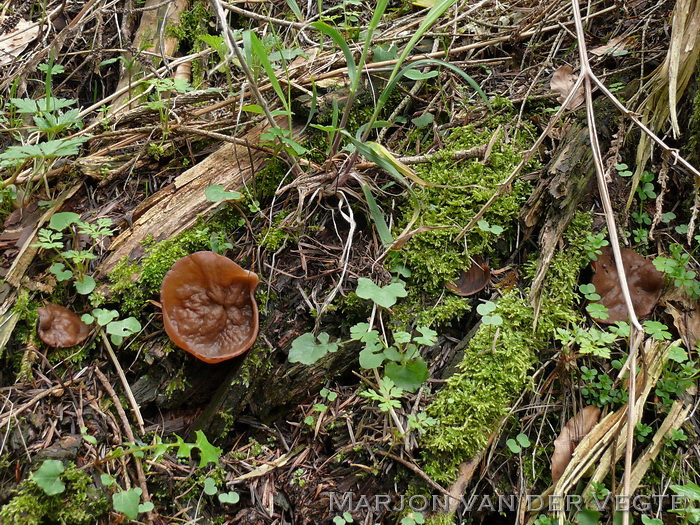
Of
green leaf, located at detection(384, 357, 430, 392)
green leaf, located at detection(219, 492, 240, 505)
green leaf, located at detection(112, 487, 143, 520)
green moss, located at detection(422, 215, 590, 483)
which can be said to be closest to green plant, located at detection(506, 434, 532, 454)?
green moss, located at detection(422, 215, 590, 483)

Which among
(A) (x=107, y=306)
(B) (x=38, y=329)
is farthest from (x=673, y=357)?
(B) (x=38, y=329)

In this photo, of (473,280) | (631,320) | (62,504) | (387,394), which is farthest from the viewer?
(473,280)

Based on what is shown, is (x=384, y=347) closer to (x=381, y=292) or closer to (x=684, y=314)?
(x=381, y=292)

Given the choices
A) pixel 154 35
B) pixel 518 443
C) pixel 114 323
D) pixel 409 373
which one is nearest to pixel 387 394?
pixel 409 373

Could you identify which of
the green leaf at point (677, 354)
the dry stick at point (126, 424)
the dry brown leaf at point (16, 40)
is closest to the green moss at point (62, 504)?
the dry stick at point (126, 424)

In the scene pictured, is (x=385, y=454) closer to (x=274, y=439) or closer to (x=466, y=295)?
(x=274, y=439)

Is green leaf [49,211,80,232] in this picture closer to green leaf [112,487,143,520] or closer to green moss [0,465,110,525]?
green moss [0,465,110,525]

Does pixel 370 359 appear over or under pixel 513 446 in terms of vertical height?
over
